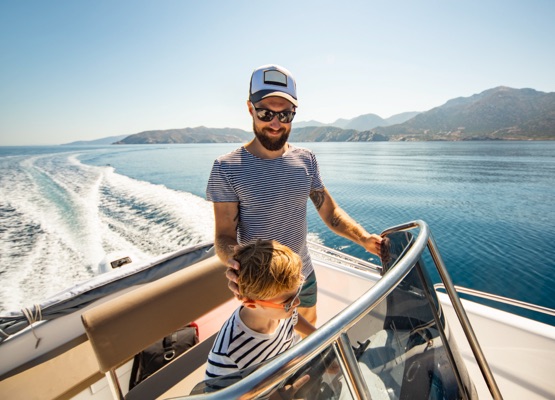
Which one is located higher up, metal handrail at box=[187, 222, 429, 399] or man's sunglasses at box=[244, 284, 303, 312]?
metal handrail at box=[187, 222, 429, 399]

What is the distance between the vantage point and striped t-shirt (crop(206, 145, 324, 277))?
4.47 ft

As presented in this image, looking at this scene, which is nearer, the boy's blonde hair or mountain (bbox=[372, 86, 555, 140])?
the boy's blonde hair

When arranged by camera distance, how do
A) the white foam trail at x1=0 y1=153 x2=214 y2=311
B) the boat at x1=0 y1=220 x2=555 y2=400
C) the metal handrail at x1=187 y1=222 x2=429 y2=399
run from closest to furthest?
1. the metal handrail at x1=187 y1=222 x2=429 y2=399
2. the boat at x1=0 y1=220 x2=555 y2=400
3. the white foam trail at x1=0 y1=153 x2=214 y2=311

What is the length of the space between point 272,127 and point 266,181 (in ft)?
0.93

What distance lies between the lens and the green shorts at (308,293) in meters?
1.64

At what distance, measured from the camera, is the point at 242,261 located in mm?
948

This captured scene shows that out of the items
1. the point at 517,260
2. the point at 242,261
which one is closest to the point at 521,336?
the point at 242,261

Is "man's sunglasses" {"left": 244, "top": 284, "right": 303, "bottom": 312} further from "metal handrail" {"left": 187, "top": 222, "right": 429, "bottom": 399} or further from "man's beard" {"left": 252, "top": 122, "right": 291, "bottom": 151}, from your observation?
"man's beard" {"left": 252, "top": 122, "right": 291, "bottom": 151}

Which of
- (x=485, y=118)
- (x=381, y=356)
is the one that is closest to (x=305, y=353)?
(x=381, y=356)

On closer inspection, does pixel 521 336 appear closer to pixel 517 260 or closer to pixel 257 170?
pixel 257 170

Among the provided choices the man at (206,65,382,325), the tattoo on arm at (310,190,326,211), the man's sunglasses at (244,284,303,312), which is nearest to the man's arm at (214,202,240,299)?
the man at (206,65,382,325)

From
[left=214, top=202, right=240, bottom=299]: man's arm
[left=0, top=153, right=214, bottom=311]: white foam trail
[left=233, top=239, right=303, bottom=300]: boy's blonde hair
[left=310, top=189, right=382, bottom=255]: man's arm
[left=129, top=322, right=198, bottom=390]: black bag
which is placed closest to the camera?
[left=233, top=239, right=303, bottom=300]: boy's blonde hair

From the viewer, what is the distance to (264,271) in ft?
3.07

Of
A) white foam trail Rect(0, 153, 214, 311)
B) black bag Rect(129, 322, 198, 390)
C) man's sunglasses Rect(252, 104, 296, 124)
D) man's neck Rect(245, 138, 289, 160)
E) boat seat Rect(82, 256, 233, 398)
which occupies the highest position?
man's sunglasses Rect(252, 104, 296, 124)
